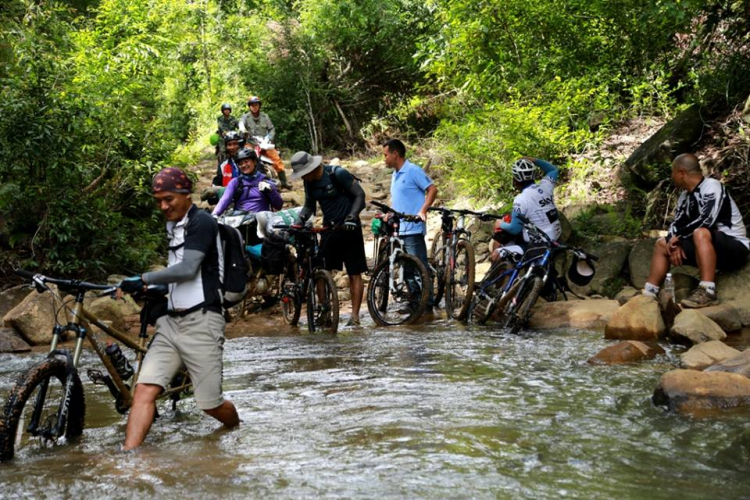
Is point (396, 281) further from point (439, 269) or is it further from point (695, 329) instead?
point (695, 329)

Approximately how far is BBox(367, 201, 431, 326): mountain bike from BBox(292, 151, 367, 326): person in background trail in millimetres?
298

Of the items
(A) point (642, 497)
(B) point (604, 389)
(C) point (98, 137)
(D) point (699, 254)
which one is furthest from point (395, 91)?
(A) point (642, 497)

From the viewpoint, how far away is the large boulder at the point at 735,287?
8328mm

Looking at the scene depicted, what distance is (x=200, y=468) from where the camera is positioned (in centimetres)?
438

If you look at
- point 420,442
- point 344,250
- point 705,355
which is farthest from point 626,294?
point 420,442

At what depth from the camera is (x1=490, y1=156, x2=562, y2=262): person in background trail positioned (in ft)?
30.2

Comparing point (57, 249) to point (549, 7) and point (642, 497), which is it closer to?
point (549, 7)

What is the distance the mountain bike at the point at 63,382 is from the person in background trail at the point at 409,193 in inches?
191

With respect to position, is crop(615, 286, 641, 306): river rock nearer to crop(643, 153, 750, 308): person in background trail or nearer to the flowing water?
crop(643, 153, 750, 308): person in background trail

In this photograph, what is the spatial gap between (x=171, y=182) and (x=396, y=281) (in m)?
5.09

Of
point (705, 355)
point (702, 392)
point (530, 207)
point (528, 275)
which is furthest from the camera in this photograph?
point (530, 207)

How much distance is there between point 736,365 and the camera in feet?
18.9

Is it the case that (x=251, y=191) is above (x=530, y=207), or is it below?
above

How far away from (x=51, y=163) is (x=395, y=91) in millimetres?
16039
